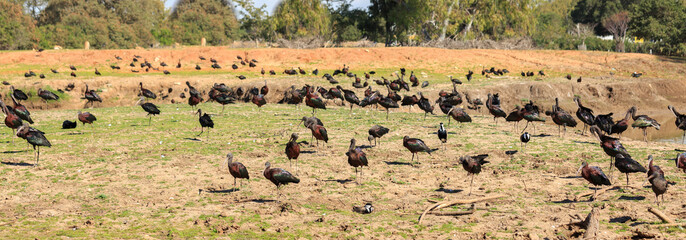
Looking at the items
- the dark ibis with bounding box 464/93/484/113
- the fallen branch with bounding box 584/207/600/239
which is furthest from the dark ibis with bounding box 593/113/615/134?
the fallen branch with bounding box 584/207/600/239

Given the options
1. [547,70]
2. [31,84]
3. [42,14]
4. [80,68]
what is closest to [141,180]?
[31,84]

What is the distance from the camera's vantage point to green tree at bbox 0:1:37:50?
6787 centimetres

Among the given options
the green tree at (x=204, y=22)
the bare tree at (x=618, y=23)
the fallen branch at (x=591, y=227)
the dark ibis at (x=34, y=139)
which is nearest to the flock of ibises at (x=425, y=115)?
the dark ibis at (x=34, y=139)

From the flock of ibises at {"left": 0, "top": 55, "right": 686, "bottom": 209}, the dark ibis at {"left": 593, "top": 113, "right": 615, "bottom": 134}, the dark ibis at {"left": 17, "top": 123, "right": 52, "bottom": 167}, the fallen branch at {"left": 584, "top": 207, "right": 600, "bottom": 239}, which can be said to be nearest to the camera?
the fallen branch at {"left": 584, "top": 207, "right": 600, "bottom": 239}

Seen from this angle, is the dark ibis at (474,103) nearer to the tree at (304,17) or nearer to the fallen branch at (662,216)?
the fallen branch at (662,216)

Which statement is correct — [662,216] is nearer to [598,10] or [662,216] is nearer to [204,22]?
[204,22]

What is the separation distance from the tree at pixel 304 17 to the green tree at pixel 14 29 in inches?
1159

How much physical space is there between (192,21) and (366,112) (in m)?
83.9

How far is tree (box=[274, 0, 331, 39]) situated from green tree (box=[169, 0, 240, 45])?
88.5 feet

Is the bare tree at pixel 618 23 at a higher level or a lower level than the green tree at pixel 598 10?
lower

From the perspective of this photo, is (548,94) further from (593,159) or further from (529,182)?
(529,182)

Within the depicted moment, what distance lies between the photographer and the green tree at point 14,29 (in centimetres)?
6787

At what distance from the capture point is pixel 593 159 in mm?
17484

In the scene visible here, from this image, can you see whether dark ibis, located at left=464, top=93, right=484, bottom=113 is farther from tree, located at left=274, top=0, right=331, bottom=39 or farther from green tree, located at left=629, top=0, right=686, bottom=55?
green tree, located at left=629, top=0, right=686, bottom=55
